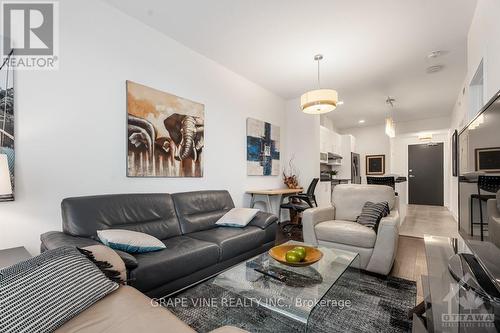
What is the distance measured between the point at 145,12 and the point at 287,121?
11.6 feet

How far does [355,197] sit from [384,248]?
34.6 inches

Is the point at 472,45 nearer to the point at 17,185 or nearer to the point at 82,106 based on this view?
the point at 82,106

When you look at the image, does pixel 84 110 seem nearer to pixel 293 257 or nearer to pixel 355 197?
pixel 293 257

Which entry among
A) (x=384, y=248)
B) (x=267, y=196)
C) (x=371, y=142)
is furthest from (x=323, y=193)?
(x=371, y=142)

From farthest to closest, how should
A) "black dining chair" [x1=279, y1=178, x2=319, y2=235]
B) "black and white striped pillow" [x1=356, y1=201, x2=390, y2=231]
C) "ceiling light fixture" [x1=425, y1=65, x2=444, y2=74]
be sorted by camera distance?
"black dining chair" [x1=279, y1=178, x2=319, y2=235] < "ceiling light fixture" [x1=425, y1=65, x2=444, y2=74] < "black and white striped pillow" [x1=356, y1=201, x2=390, y2=231]

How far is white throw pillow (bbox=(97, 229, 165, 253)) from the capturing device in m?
1.73

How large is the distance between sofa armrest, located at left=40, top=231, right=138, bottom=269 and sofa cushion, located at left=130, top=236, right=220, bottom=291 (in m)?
0.10

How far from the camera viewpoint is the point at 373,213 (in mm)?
2637

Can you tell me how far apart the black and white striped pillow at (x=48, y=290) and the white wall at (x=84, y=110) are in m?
1.13

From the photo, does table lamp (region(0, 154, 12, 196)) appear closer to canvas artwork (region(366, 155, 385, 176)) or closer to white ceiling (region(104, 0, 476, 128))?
white ceiling (region(104, 0, 476, 128))

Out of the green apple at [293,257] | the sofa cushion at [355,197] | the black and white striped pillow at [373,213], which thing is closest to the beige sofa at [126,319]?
the green apple at [293,257]

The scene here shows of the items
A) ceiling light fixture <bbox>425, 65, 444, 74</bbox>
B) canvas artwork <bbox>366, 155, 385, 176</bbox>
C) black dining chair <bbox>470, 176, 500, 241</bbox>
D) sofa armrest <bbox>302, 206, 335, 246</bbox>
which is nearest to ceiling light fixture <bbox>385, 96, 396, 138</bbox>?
ceiling light fixture <bbox>425, 65, 444, 74</bbox>

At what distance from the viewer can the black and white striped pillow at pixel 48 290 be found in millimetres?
866

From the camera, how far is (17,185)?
1857mm
